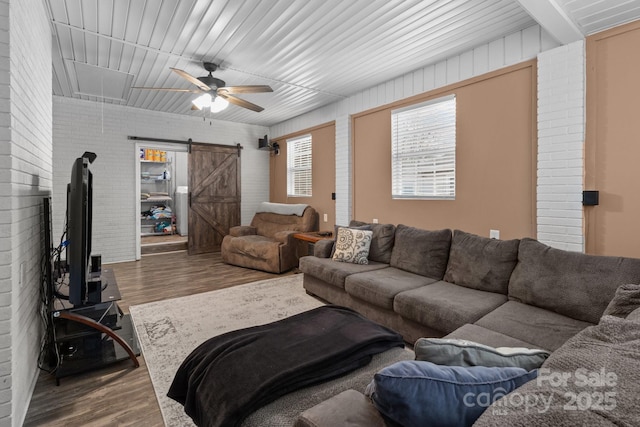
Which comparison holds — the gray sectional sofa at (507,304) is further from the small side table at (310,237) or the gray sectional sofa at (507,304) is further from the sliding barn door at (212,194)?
the sliding barn door at (212,194)

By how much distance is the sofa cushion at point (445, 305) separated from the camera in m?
2.17

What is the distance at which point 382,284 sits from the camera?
2812 millimetres

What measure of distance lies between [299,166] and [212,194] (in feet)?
6.53

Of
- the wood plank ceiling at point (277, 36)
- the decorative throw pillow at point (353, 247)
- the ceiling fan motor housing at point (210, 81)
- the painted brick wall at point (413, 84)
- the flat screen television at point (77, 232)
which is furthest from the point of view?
the ceiling fan motor housing at point (210, 81)

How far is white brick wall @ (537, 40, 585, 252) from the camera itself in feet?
8.87

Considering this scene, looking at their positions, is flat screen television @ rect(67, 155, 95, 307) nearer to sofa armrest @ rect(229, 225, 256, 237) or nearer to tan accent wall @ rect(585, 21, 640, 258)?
sofa armrest @ rect(229, 225, 256, 237)

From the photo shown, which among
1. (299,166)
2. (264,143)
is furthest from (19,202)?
(264,143)

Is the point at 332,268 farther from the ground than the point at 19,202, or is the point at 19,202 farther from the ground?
the point at 19,202

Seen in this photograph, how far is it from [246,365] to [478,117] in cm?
344

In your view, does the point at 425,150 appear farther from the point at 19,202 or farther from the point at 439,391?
the point at 19,202

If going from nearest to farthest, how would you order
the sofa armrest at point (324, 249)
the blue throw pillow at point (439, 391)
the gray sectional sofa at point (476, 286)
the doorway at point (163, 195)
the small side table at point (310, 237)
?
the blue throw pillow at point (439, 391) → the gray sectional sofa at point (476, 286) → the sofa armrest at point (324, 249) → the small side table at point (310, 237) → the doorway at point (163, 195)

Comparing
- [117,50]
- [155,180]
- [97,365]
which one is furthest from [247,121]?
[97,365]

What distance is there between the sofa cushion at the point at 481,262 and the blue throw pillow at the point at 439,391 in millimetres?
1862

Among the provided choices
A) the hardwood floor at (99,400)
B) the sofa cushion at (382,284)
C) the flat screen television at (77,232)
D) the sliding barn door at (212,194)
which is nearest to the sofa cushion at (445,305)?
the sofa cushion at (382,284)
